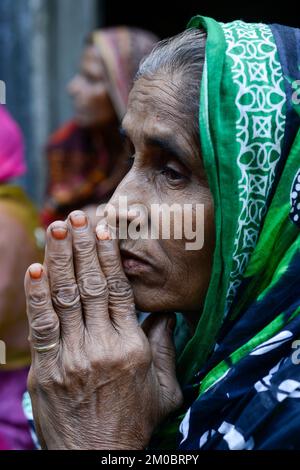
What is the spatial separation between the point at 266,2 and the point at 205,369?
6388 mm

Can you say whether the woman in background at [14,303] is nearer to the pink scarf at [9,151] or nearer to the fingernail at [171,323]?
the pink scarf at [9,151]

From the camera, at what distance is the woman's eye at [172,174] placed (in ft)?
6.39

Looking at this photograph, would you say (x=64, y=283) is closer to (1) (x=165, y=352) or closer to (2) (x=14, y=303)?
(1) (x=165, y=352)

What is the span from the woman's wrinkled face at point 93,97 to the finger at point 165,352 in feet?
13.0

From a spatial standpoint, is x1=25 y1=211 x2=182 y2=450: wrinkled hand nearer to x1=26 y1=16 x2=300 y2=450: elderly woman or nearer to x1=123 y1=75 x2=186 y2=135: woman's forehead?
x1=26 y1=16 x2=300 y2=450: elderly woman

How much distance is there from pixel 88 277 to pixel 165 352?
0.31 m

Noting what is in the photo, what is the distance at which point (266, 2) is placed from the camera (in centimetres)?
768

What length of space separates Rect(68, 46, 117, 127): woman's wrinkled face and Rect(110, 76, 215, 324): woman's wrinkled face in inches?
155

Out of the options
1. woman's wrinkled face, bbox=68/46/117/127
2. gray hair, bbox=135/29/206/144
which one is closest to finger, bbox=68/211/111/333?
gray hair, bbox=135/29/206/144

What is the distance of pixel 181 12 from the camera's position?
7891mm

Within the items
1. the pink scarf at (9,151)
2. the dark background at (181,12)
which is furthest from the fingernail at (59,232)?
the dark background at (181,12)

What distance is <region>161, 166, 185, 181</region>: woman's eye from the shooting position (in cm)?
195

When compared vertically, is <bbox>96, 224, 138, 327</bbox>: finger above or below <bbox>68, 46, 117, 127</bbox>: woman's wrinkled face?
above
